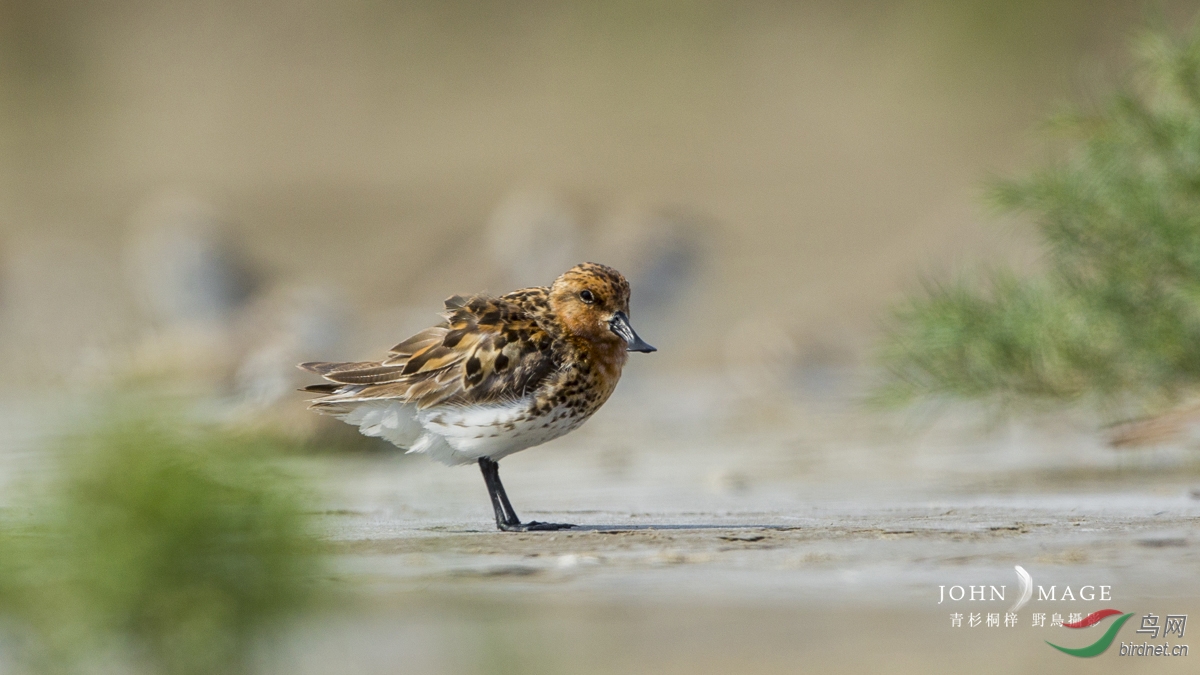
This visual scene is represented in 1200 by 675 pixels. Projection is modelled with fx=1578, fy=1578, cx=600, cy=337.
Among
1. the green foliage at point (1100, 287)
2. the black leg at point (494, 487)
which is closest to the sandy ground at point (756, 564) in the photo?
the black leg at point (494, 487)

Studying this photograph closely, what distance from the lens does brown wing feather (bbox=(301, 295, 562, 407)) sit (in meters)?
5.45

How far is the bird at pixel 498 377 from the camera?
5414 millimetres

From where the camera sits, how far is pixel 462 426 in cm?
544

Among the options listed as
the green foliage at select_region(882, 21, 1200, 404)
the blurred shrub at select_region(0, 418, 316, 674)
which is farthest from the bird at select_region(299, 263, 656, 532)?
the green foliage at select_region(882, 21, 1200, 404)

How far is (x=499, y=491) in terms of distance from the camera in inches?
218

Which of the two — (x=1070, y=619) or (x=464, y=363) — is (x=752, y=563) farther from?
(x=464, y=363)

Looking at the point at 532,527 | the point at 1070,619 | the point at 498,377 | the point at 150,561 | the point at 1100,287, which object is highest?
the point at 1100,287

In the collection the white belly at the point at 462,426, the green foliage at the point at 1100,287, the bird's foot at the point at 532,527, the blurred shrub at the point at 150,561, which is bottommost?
the blurred shrub at the point at 150,561

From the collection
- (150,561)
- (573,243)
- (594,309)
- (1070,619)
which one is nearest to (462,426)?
(594,309)

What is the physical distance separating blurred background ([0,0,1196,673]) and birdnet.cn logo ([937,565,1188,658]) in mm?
196

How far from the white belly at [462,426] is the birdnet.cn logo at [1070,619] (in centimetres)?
172

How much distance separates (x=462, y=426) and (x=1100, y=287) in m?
3.17

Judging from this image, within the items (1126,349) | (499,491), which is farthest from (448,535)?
(1126,349)

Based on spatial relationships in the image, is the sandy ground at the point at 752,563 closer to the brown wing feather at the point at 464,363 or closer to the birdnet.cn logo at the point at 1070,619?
the birdnet.cn logo at the point at 1070,619
